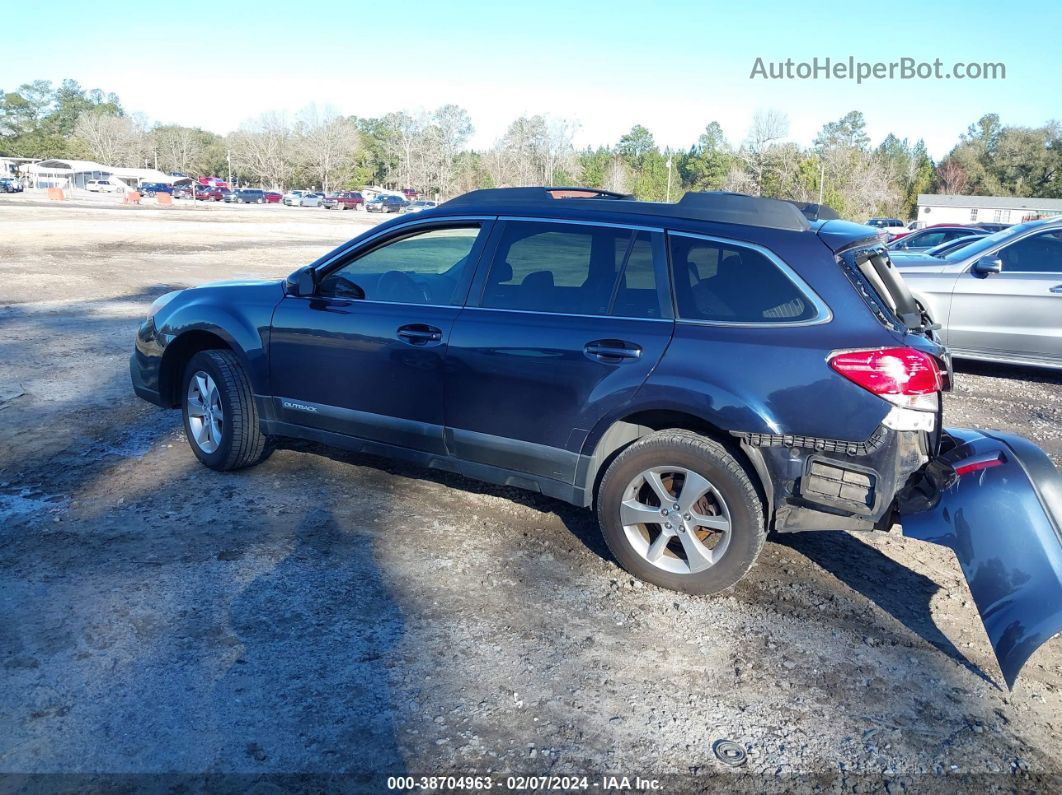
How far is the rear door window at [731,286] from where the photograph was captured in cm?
394

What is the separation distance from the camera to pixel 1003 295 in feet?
30.0

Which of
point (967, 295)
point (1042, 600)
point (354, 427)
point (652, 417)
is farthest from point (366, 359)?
point (967, 295)

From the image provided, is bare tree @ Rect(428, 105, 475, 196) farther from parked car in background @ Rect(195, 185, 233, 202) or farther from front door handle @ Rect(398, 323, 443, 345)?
front door handle @ Rect(398, 323, 443, 345)

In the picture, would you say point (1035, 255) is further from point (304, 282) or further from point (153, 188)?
point (153, 188)

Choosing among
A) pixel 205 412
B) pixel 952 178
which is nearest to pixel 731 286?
pixel 205 412

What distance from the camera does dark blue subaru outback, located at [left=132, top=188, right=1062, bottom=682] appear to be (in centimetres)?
376

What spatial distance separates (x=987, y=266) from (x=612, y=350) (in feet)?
21.8

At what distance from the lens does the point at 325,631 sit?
3.69 meters

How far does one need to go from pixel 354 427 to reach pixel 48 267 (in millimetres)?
15707

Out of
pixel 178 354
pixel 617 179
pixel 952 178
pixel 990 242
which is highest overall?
pixel 952 178

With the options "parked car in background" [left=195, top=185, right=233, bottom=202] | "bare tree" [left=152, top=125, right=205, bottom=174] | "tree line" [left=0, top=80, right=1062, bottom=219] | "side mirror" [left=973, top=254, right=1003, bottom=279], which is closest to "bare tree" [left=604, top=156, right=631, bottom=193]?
"tree line" [left=0, top=80, right=1062, bottom=219]

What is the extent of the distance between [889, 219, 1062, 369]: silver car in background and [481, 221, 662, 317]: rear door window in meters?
5.73

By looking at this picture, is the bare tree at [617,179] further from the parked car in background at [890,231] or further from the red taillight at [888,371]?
the red taillight at [888,371]

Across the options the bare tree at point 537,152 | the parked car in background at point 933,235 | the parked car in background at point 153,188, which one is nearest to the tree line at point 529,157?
the bare tree at point 537,152
